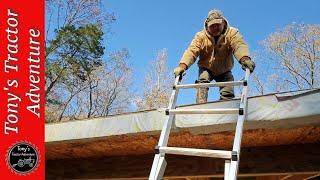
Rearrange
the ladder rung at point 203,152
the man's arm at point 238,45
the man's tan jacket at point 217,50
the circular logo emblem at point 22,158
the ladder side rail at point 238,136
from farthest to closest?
1. the circular logo emblem at point 22,158
2. the man's tan jacket at point 217,50
3. the man's arm at point 238,45
4. the ladder rung at point 203,152
5. the ladder side rail at point 238,136

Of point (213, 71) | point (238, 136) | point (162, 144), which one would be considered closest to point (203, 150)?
point (238, 136)

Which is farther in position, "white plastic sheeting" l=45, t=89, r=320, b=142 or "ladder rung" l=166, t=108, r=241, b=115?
"ladder rung" l=166, t=108, r=241, b=115

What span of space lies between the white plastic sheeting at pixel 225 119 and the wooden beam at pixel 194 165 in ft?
2.83

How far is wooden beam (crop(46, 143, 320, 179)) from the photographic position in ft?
13.2

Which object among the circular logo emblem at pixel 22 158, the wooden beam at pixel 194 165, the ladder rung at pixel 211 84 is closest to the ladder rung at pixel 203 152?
the ladder rung at pixel 211 84

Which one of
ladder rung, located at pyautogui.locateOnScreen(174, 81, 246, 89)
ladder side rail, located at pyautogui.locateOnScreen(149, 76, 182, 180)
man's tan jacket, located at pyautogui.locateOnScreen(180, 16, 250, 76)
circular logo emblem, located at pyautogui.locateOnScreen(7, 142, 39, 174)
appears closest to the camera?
ladder side rail, located at pyautogui.locateOnScreen(149, 76, 182, 180)

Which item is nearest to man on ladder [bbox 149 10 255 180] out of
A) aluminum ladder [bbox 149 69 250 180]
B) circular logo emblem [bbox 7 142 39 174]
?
aluminum ladder [bbox 149 69 250 180]

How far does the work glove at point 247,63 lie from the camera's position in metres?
3.95

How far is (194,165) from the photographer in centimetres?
459

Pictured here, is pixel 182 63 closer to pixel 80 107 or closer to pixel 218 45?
pixel 218 45

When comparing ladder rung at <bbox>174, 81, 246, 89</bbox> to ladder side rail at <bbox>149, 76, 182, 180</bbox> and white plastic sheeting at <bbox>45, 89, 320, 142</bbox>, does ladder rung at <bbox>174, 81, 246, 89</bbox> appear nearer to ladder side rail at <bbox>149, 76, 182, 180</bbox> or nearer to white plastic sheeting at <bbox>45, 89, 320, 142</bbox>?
ladder side rail at <bbox>149, 76, 182, 180</bbox>

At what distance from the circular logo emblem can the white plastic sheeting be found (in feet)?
4.71

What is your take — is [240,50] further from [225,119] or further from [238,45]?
[225,119]

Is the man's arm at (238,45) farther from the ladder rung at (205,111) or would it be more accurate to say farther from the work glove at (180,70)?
the ladder rung at (205,111)
